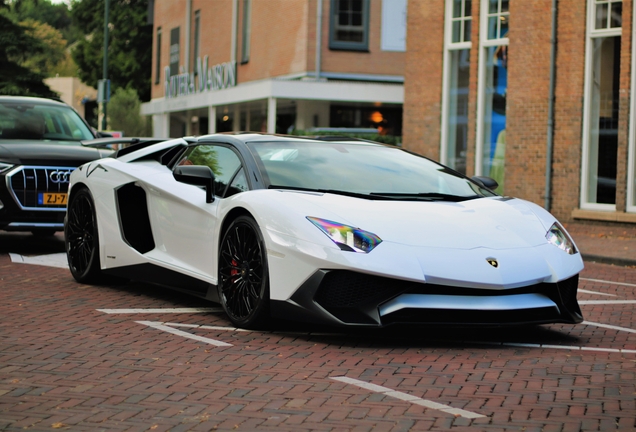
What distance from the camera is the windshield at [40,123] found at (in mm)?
12406

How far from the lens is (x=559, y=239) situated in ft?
21.6

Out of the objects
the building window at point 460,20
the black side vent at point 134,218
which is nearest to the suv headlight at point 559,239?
the black side vent at point 134,218

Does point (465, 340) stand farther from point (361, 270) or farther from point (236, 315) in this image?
point (236, 315)

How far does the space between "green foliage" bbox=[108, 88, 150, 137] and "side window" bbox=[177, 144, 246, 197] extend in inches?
1761

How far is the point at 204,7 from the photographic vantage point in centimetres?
4344

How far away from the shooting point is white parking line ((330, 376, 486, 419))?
4.46 m

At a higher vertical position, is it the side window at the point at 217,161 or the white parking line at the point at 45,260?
the side window at the point at 217,161

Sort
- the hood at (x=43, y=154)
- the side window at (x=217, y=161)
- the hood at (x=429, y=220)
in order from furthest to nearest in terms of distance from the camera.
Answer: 1. the hood at (x=43, y=154)
2. the side window at (x=217, y=161)
3. the hood at (x=429, y=220)

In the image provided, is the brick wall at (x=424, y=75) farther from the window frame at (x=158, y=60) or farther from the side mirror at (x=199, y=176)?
the window frame at (x=158, y=60)

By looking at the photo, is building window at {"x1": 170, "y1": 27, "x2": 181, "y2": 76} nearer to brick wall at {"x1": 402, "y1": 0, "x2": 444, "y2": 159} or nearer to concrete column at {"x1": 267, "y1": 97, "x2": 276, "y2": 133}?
concrete column at {"x1": 267, "y1": 97, "x2": 276, "y2": 133}

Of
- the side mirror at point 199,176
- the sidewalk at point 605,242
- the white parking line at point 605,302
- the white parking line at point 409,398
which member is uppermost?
the side mirror at point 199,176

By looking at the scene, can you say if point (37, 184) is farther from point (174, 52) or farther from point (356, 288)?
point (174, 52)

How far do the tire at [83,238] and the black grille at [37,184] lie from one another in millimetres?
2133

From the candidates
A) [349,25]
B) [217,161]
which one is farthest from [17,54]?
[217,161]
